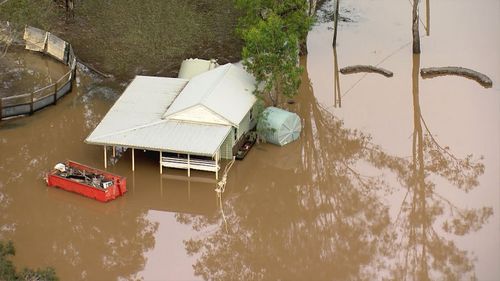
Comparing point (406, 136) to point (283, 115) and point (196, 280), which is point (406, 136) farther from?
point (196, 280)

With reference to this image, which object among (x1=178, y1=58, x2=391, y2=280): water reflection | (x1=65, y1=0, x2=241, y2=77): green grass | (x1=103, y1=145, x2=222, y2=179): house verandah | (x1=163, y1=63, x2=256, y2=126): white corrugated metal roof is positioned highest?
(x1=65, y1=0, x2=241, y2=77): green grass

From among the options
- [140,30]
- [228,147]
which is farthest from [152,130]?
[140,30]

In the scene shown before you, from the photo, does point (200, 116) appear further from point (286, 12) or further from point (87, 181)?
point (286, 12)

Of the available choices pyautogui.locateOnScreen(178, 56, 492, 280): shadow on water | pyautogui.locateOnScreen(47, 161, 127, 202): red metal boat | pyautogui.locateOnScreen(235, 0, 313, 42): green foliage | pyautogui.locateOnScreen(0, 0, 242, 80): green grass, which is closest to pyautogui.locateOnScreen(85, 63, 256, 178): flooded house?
pyautogui.locateOnScreen(47, 161, 127, 202): red metal boat

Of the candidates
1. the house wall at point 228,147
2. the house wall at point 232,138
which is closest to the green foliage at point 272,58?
the house wall at point 232,138

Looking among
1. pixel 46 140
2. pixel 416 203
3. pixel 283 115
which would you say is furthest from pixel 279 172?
pixel 46 140

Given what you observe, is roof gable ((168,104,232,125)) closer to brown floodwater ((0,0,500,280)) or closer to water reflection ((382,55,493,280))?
brown floodwater ((0,0,500,280))
